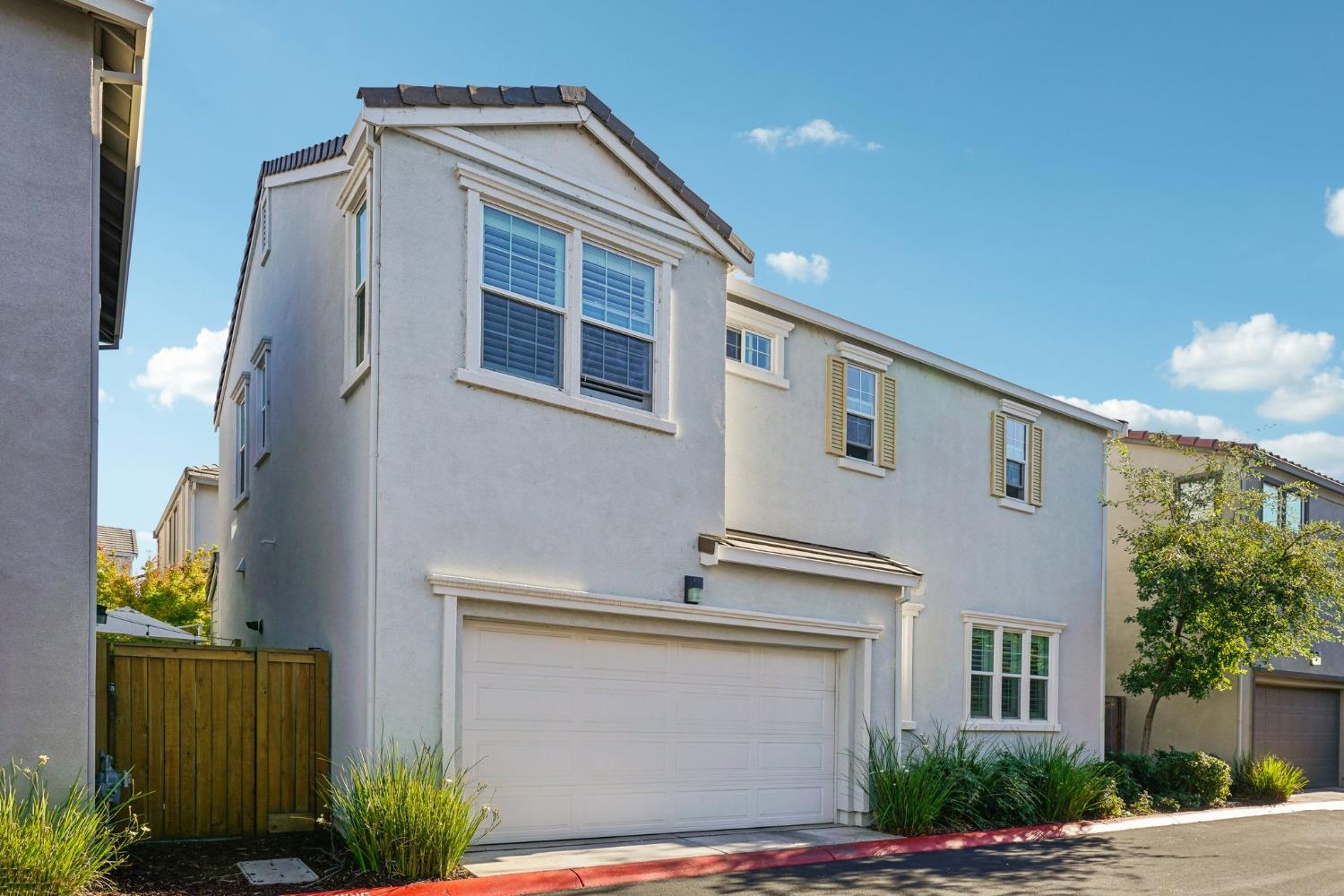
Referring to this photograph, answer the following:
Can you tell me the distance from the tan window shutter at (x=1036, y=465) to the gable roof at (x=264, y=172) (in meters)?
11.9

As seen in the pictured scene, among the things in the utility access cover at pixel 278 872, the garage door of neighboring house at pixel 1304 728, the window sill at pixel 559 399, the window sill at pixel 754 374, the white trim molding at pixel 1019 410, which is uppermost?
the window sill at pixel 754 374

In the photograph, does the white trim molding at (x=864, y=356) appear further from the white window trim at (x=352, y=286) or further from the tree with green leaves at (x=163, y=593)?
the tree with green leaves at (x=163, y=593)

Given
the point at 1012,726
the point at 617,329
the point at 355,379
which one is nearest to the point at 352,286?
the point at 355,379

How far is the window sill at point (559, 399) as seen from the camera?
34.0 ft

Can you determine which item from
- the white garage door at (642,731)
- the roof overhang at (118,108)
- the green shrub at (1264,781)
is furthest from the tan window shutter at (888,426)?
the roof overhang at (118,108)

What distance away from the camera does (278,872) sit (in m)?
8.88

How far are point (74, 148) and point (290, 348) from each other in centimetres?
576

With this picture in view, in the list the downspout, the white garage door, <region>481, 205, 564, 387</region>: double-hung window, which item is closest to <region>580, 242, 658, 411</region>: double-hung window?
<region>481, 205, 564, 387</region>: double-hung window

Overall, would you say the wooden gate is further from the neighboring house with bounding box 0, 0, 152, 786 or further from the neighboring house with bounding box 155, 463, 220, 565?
the neighboring house with bounding box 155, 463, 220, 565

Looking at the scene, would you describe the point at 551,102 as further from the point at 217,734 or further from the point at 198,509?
the point at 198,509

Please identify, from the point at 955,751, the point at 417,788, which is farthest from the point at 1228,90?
the point at 417,788

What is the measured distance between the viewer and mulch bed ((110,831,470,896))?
8.24 metres

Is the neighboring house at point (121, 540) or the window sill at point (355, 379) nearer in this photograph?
the window sill at point (355, 379)

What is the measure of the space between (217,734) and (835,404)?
8974 mm
